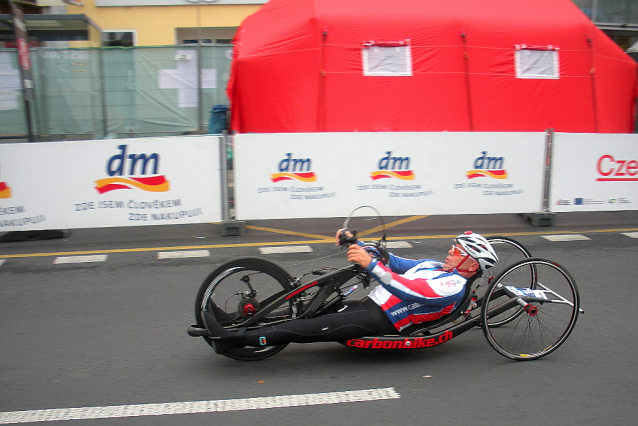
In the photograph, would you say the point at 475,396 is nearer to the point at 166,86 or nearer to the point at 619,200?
the point at 619,200

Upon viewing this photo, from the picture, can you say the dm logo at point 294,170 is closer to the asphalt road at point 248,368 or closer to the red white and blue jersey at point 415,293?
the asphalt road at point 248,368

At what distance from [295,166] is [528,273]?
417cm

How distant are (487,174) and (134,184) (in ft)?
16.1

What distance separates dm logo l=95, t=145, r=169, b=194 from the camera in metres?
7.49

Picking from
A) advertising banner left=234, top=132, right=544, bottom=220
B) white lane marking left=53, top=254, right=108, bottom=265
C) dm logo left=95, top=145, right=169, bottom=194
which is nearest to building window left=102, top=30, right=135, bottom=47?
dm logo left=95, top=145, right=169, bottom=194

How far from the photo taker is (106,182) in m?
7.52

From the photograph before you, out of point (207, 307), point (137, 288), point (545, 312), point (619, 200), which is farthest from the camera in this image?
point (619, 200)

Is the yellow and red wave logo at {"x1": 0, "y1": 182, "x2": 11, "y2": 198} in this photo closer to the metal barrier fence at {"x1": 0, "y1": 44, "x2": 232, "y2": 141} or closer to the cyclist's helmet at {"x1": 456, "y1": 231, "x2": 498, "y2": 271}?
the metal barrier fence at {"x1": 0, "y1": 44, "x2": 232, "y2": 141}

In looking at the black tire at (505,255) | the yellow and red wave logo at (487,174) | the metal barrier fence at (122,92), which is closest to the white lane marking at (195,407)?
the black tire at (505,255)

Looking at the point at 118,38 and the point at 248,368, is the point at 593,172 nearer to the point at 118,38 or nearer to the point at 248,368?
the point at 248,368

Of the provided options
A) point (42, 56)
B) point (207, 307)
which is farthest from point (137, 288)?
point (42, 56)

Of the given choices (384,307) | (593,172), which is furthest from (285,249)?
(593,172)

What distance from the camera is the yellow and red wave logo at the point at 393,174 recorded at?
809 cm

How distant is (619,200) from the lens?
865cm
